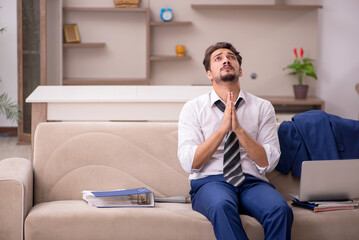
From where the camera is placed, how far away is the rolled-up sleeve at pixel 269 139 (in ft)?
8.28

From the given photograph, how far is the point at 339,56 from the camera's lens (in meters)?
5.97

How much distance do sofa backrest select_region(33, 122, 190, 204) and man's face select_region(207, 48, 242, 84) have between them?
0.39m

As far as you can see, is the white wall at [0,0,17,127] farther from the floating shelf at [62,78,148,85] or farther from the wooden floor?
the floating shelf at [62,78,148,85]

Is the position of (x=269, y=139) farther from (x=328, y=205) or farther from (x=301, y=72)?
(x=301, y=72)

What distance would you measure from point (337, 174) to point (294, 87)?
3656 mm

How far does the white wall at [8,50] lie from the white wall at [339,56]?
3591 millimetres

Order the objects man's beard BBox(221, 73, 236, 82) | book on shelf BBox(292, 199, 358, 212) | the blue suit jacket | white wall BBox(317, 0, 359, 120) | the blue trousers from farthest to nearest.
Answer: white wall BBox(317, 0, 359, 120) < the blue suit jacket < man's beard BBox(221, 73, 236, 82) < book on shelf BBox(292, 199, 358, 212) < the blue trousers

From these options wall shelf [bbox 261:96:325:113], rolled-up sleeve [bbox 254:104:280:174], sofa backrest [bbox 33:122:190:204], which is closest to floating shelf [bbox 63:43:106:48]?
wall shelf [bbox 261:96:325:113]

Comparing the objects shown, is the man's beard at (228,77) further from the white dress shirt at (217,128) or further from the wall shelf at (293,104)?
the wall shelf at (293,104)

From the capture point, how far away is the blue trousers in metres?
2.22

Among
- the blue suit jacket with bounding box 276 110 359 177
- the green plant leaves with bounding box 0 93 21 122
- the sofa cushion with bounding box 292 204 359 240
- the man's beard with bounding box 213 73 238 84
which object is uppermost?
the man's beard with bounding box 213 73 238 84

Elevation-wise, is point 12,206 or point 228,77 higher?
point 228,77

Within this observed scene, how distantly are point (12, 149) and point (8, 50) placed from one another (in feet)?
4.30

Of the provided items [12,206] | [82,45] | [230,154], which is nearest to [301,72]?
[82,45]
